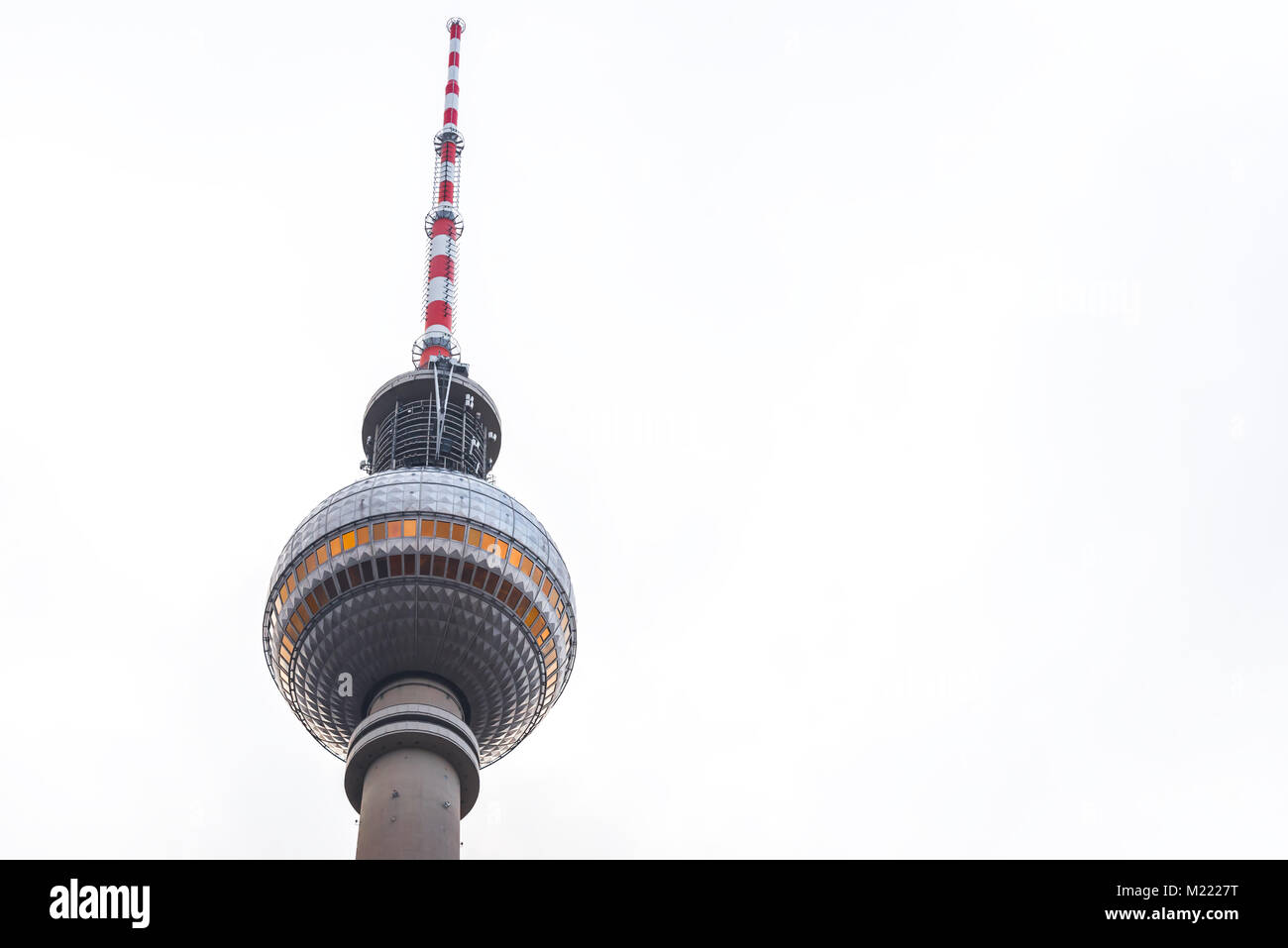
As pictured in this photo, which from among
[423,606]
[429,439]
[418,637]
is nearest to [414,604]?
[423,606]

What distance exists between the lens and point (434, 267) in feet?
284

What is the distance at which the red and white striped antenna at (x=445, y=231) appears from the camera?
267ft

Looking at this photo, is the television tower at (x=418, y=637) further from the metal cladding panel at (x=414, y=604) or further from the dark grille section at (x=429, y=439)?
the dark grille section at (x=429, y=439)

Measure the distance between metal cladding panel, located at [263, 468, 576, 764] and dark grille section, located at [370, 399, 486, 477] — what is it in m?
5.13

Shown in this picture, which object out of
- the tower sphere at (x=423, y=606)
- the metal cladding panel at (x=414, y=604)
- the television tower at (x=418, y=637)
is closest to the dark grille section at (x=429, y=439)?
the television tower at (x=418, y=637)

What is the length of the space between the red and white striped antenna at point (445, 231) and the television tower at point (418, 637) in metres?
14.8

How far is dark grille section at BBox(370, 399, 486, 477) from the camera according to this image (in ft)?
233

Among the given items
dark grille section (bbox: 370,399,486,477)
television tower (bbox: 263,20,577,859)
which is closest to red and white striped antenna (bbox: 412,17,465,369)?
dark grille section (bbox: 370,399,486,477)

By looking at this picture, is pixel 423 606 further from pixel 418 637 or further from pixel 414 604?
pixel 418 637

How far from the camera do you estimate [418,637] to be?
60.8 meters

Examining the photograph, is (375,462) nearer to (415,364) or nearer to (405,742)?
(415,364)

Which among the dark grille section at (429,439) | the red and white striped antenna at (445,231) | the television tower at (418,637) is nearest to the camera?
the television tower at (418,637)
